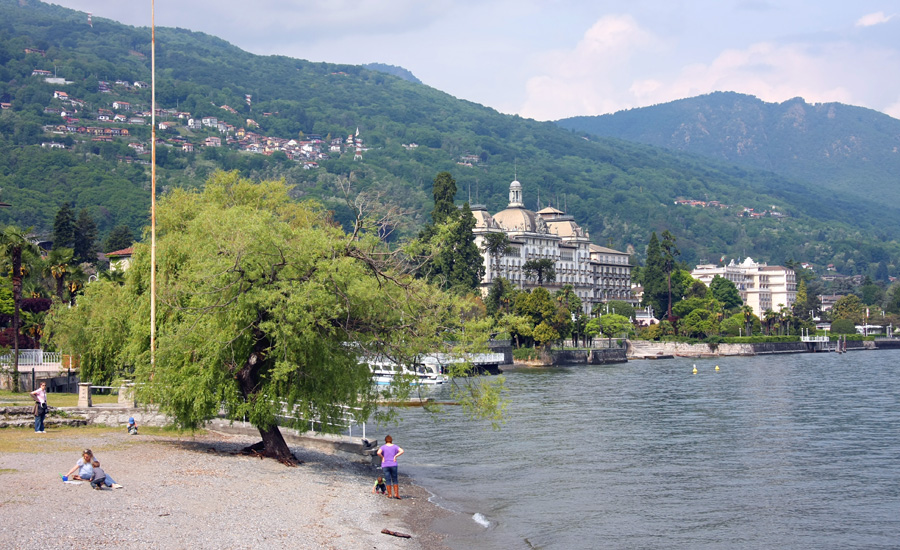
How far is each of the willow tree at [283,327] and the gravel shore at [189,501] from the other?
207 centimetres

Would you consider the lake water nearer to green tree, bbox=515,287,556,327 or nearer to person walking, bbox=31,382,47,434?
person walking, bbox=31,382,47,434

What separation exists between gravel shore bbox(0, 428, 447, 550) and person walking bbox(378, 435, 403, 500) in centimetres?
49

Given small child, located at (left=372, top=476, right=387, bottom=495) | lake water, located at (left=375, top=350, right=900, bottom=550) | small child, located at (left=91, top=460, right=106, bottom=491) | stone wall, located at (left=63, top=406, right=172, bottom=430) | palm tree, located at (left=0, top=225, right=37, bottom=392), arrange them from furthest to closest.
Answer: palm tree, located at (left=0, top=225, right=37, bottom=392), stone wall, located at (left=63, top=406, right=172, bottom=430), small child, located at (left=372, top=476, right=387, bottom=495), lake water, located at (left=375, top=350, right=900, bottom=550), small child, located at (left=91, top=460, right=106, bottom=491)

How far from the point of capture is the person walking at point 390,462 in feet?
98.9

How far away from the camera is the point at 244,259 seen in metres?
30.2

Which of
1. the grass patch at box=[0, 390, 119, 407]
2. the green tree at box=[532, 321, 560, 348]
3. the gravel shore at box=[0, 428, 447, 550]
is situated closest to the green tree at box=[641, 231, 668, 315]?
the green tree at box=[532, 321, 560, 348]

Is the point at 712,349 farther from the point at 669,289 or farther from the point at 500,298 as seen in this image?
the point at 500,298

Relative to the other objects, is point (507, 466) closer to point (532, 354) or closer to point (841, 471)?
point (841, 471)

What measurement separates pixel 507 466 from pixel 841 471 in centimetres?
1339

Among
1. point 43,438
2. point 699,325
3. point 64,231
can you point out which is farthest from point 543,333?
point 43,438

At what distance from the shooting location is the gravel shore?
21578mm

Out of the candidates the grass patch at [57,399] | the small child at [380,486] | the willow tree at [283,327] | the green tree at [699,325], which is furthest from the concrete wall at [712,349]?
the small child at [380,486]

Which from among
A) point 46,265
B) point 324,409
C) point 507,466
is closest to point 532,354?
point 46,265

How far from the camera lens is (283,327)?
29.6 meters
